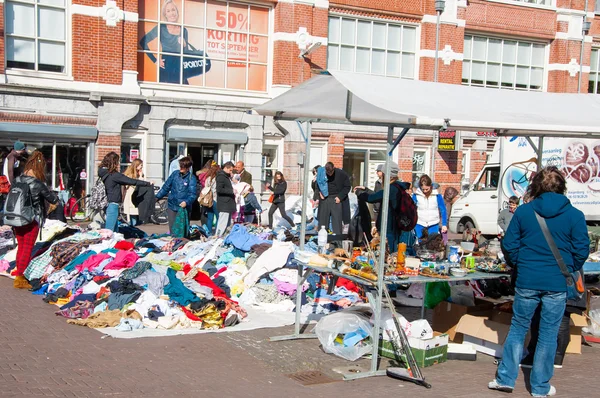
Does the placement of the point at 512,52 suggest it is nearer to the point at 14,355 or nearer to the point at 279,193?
the point at 279,193

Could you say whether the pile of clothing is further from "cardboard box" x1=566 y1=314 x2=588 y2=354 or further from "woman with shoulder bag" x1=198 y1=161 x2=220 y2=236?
"cardboard box" x1=566 y1=314 x2=588 y2=354

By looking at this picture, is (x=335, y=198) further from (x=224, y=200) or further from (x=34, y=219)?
(x=34, y=219)

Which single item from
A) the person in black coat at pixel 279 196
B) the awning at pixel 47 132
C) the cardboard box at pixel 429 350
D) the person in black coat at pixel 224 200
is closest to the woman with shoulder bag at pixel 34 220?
the person in black coat at pixel 224 200

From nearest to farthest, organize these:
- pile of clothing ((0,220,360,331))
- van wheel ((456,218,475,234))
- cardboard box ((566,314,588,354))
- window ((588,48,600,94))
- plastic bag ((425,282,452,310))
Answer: cardboard box ((566,314,588,354))
pile of clothing ((0,220,360,331))
plastic bag ((425,282,452,310))
van wheel ((456,218,475,234))
window ((588,48,600,94))

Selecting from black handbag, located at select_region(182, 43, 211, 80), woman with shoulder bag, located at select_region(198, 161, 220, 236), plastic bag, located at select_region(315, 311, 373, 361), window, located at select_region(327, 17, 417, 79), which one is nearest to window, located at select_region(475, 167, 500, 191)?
window, located at select_region(327, 17, 417, 79)

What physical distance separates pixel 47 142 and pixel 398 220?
11623 millimetres

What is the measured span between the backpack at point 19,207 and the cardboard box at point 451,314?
220 inches

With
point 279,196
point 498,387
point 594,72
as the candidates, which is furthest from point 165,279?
point 594,72

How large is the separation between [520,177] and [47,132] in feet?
40.1

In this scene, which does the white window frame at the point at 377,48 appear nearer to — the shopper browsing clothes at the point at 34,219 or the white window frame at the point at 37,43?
the white window frame at the point at 37,43

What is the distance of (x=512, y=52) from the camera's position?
2541 centimetres

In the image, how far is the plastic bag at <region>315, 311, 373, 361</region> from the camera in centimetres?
691

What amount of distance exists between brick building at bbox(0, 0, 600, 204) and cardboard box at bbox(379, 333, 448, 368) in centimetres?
1114

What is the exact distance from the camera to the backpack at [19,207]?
9.21 metres
